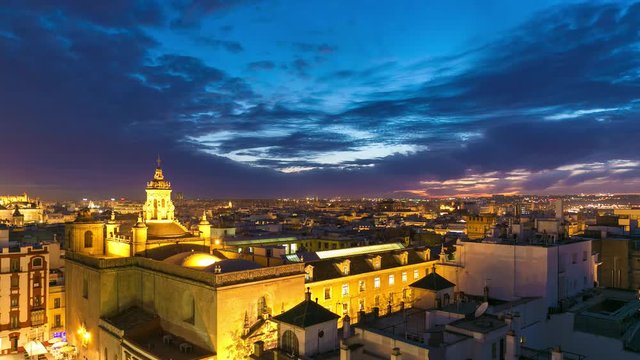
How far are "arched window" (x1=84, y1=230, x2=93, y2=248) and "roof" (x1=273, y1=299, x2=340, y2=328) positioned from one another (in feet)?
114

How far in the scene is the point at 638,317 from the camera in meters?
34.7

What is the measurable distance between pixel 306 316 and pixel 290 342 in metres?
2.10

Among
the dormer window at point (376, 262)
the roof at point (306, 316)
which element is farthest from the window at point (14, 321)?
the dormer window at point (376, 262)

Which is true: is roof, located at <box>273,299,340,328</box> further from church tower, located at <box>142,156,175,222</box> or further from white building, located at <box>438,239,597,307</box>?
church tower, located at <box>142,156,175,222</box>

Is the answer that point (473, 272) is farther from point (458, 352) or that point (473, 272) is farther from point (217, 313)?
point (217, 313)

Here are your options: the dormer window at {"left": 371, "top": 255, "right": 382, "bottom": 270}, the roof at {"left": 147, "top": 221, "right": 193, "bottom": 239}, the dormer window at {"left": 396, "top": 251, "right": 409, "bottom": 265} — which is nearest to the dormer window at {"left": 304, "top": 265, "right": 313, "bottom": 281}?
the dormer window at {"left": 371, "top": 255, "right": 382, "bottom": 270}

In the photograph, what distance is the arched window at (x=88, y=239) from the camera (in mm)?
52750

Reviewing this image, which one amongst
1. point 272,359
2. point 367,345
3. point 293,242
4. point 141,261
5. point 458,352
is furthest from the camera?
point 293,242

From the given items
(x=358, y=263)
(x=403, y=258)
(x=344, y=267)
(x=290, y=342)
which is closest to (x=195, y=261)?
(x=290, y=342)

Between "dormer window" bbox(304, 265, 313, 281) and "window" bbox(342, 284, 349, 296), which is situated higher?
"dormer window" bbox(304, 265, 313, 281)

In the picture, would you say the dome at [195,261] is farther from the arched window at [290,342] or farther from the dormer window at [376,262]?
the dormer window at [376,262]

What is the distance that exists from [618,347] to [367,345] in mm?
18880

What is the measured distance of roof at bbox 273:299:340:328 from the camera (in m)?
28.0

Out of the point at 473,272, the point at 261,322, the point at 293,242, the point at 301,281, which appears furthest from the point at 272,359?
the point at 293,242
